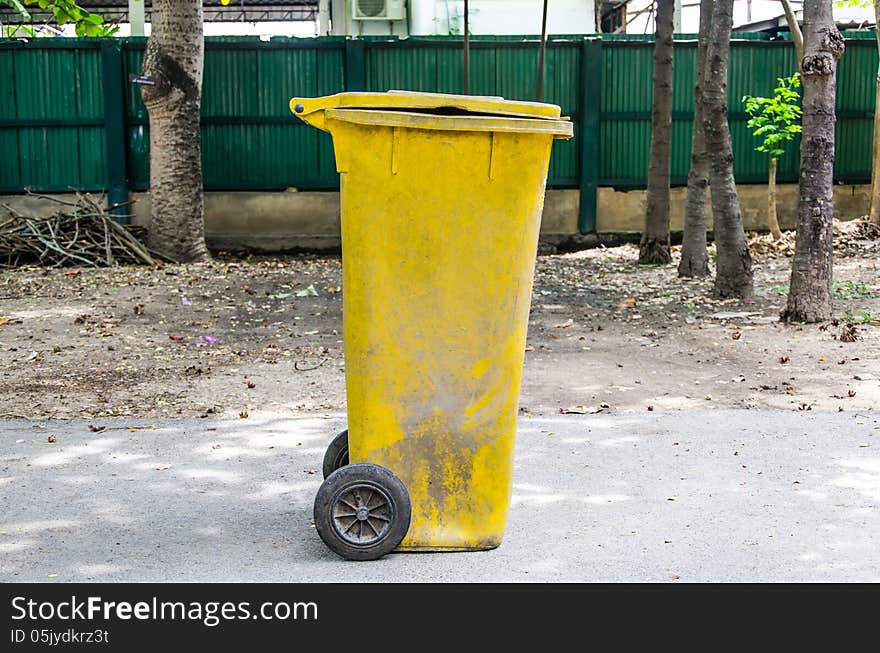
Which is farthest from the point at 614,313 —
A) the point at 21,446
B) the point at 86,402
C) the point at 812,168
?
the point at 21,446

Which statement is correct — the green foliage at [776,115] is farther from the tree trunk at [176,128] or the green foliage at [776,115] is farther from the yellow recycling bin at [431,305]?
the yellow recycling bin at [431,305]

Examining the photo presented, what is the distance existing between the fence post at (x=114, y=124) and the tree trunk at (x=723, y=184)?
291 inches

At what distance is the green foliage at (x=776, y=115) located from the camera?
12836 millimetres

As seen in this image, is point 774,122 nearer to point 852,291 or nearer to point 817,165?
point 852,291

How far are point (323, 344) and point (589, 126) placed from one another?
270 inches

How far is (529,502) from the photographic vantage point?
4316 mm

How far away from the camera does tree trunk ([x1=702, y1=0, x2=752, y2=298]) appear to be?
9.43m

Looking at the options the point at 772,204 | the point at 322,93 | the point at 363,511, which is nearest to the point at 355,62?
the point at 322,93

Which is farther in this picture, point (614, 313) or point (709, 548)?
point (614, 313)

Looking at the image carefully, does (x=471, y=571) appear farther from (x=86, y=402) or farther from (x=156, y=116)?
(x=156, y=116)

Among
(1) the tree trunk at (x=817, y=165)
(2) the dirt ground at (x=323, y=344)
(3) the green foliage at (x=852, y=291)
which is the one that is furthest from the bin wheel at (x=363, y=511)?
(3) the green foliage at (x=852, y=291)

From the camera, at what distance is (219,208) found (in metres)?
13.7

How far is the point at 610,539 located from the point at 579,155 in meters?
10.5

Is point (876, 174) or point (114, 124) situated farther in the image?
point (114, 124)
